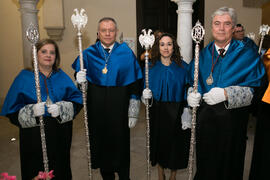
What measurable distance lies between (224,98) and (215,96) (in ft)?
0.29

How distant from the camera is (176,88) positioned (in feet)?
9.36

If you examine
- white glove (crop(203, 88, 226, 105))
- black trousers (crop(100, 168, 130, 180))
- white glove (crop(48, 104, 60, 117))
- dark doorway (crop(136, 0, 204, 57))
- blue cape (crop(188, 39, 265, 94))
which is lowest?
black trousers (crop(100, 168, 130, 180))

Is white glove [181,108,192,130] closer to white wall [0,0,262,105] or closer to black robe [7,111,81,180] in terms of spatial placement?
black robe [7,111,81,180]

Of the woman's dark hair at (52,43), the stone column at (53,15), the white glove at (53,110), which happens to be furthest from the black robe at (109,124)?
the stone column at (53,15)

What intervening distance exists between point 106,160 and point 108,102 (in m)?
0.69

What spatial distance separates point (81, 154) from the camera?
4332 millimetres

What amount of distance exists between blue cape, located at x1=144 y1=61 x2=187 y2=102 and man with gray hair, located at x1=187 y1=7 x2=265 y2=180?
39 centimetres

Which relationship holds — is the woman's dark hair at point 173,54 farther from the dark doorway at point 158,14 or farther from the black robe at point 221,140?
the dark doorway at point 158,14

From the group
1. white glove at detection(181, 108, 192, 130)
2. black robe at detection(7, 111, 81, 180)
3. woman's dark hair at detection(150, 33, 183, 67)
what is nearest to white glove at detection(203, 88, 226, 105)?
white glove at detection(181, 108, 192, 130)

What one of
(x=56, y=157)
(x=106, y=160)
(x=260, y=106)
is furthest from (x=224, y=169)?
(x=56, y=157)

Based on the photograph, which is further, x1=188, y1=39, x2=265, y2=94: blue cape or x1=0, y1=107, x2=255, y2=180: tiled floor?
x1=0, y1=107, x2=255, y2=180: tiled floor

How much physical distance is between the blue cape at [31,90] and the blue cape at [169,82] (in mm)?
924

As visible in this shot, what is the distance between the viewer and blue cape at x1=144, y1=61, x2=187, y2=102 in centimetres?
284

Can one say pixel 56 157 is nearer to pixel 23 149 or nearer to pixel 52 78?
pixel 23 149
